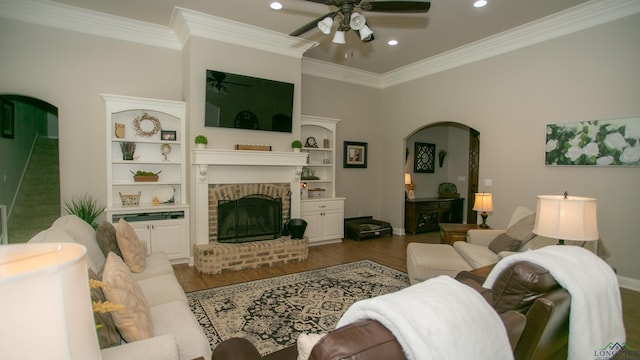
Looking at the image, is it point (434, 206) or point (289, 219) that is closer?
point (289, 219)

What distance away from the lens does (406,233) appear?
682 cm

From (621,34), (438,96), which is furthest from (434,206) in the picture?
(621,34)

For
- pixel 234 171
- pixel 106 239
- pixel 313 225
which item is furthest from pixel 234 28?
pixel 313 225

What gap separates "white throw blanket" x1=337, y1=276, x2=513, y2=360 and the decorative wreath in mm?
4433

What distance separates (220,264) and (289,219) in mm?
1332

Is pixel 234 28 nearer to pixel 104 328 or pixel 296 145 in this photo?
pixel 296 145

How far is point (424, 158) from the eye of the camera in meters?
7.96

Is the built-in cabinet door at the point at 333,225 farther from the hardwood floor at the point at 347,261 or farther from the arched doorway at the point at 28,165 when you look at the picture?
the arched doorway at the point at 28,165

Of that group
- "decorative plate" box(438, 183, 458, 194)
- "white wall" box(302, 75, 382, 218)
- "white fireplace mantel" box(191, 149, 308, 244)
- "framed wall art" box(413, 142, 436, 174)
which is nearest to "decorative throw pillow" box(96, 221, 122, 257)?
"white fireplace mantel" box(191, 149, 308, 244)

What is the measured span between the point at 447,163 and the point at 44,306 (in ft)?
28.7

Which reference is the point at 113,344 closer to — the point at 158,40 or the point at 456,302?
the point at 456,302

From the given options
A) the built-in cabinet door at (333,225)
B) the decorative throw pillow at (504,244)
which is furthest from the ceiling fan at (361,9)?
the built-in cabinet door at (333,225)

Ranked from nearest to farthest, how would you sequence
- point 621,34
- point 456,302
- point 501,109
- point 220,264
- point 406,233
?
point 456,302 < point 621,34 < point 220,264 < point 501,109 < point 406,233

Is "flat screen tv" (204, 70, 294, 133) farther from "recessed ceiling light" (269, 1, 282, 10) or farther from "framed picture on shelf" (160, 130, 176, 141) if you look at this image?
"recessed ceiling light" (269, 1, 282, 10)
